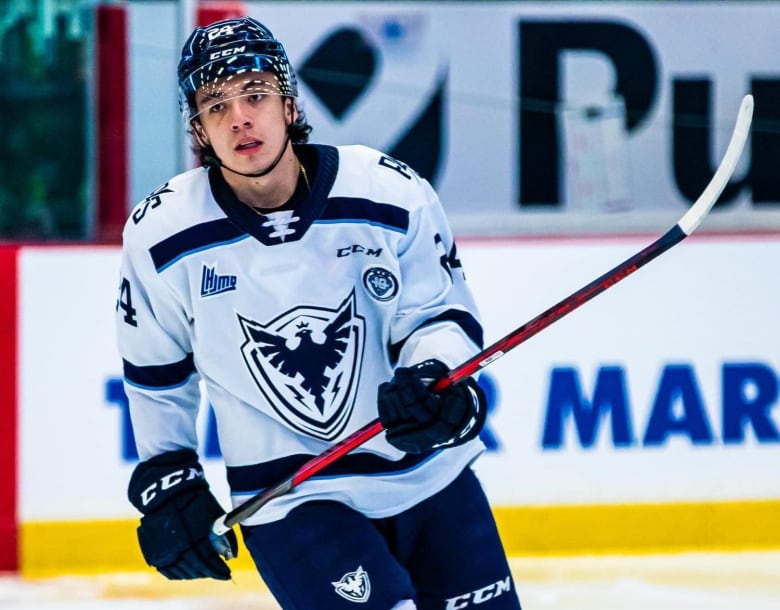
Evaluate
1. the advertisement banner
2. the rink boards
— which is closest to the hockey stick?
the rink boards

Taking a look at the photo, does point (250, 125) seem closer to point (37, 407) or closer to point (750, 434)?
point (37, 407)

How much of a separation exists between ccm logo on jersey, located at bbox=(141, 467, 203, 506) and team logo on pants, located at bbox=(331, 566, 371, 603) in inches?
9.2

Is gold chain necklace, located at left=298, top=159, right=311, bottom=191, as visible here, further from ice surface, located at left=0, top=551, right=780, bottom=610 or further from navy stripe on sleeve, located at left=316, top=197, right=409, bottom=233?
ice surface, located at left=0, top=551, right=780, bottom=610

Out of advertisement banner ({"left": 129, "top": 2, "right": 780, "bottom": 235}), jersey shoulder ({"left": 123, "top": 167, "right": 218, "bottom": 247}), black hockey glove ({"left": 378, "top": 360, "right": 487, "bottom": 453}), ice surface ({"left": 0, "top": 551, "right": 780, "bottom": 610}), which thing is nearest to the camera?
black hockey glove ({"left": 378, "top": 360, "right": 487, "bottom": 453})

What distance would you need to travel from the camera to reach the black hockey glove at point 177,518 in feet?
5.78

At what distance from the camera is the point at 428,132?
6012 mm

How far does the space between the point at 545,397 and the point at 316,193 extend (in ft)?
6.18

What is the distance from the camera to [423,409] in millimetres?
1637

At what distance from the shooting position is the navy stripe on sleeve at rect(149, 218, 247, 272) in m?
1.73

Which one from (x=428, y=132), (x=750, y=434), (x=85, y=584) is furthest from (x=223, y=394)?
(x=428, y=132)

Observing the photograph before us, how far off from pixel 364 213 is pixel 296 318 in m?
0.15

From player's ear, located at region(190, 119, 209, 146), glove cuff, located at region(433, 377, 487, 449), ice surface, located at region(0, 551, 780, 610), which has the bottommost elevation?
ice surface, located at region(0, 551, 780, 610)

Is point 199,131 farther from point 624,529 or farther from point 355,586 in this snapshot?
point 624,529

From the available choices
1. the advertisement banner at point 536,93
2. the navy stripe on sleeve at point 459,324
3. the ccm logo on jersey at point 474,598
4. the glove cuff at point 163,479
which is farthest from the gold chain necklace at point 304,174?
the advertisement banner at point 536,93
